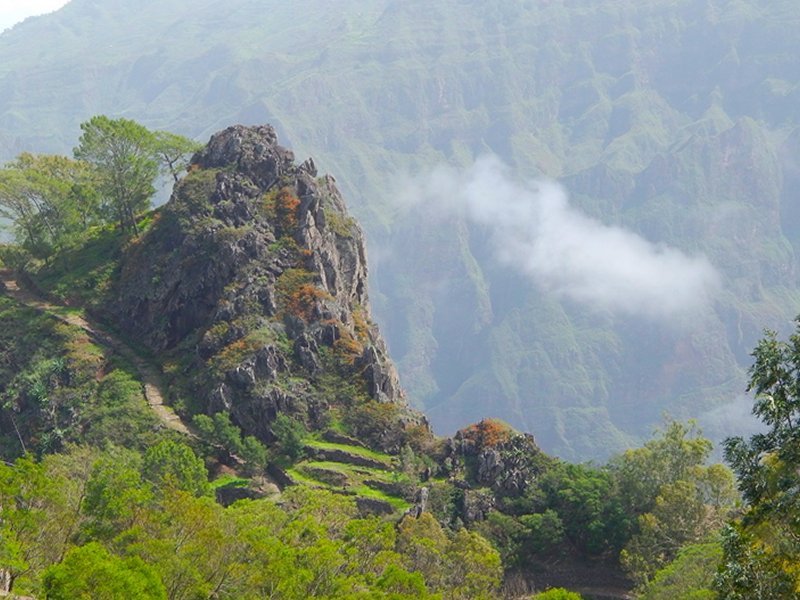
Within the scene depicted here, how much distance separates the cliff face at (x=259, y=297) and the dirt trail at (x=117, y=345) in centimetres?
252

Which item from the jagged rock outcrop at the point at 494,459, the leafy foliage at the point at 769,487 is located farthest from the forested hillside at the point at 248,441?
the leafy foliage at the point at 769,487

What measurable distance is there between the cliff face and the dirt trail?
99.1 inches

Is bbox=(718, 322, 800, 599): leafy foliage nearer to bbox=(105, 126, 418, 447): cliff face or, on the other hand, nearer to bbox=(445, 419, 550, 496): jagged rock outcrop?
bbox=(445, 419, 550, 496): jagged rock outcrop

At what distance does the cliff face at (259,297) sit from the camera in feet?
359

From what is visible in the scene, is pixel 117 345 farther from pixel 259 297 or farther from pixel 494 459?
pixel 494 459

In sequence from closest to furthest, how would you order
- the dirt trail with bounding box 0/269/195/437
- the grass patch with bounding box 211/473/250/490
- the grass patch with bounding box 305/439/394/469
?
the grass patch with bounding box 211/473/250/490, the grass patch with bounding box 305/439/394/469, the dirt trail with bounding box 0/269/195/437

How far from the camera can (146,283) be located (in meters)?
123

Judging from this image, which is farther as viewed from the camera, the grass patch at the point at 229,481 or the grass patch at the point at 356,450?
the grass patch at the point at 356,450

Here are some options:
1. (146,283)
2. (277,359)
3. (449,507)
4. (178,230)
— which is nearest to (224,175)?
(178,230)

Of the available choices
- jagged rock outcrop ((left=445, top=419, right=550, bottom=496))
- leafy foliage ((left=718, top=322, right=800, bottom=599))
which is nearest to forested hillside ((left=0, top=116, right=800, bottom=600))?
jagged rock outcrop ((left=445, top=419, right=550, bottom=496))

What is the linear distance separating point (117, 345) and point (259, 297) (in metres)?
19.4

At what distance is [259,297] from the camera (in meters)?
116

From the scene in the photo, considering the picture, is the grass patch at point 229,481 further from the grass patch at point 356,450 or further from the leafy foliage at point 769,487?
the leafy foliage at point 769,487

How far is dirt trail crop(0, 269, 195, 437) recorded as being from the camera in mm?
108125
